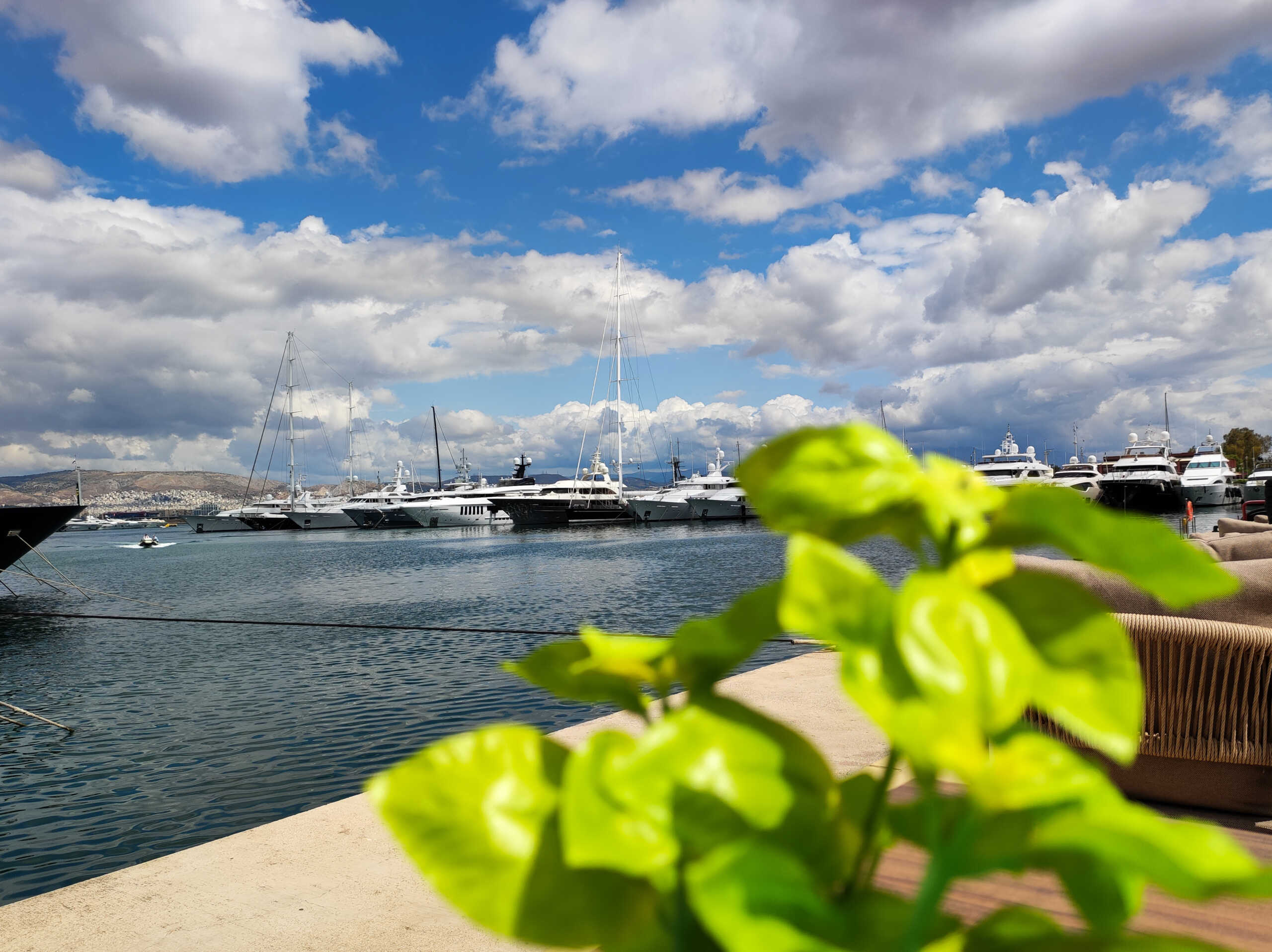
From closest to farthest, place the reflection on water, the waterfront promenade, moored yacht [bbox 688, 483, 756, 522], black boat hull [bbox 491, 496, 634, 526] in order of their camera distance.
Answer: the waterfront promenade < the reflection on water < black boat hull [bbox 491, 496, 634, 526] < moored yacht [bbox 688, 483, 756, 522]

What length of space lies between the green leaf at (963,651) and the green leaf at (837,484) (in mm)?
40

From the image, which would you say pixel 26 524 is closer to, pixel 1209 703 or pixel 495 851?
pixel 1209 703

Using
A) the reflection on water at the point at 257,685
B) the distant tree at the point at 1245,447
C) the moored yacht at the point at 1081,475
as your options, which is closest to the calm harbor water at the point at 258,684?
the reflection on water at the point at 257,685

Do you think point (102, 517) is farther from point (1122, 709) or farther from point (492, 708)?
point (1122, 709)

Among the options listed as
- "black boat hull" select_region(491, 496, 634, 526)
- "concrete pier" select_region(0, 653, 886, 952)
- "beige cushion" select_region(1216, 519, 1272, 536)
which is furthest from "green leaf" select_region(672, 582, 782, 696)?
"black boat hull" select_region(491, 496, 634, 526)

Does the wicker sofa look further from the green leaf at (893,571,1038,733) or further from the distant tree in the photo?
the distant tree

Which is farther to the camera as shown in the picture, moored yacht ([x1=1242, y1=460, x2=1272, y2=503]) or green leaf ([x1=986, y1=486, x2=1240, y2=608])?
moored yacht ([x1=1242, y1=460, x2=1272, y2=503])

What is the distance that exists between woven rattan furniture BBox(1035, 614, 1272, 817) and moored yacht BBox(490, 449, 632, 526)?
58.6m

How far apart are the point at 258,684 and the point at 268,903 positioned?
10.5 metres

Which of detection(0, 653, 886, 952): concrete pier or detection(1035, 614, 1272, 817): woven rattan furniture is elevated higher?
detection(1035, 614, 1272, 817): woven rattan furniture

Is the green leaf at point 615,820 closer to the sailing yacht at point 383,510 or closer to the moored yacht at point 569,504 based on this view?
the moored yacht at point 569,504

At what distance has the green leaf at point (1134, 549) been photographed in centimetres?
33

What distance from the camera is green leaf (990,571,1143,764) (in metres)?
0.31

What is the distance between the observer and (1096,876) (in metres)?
0.33
